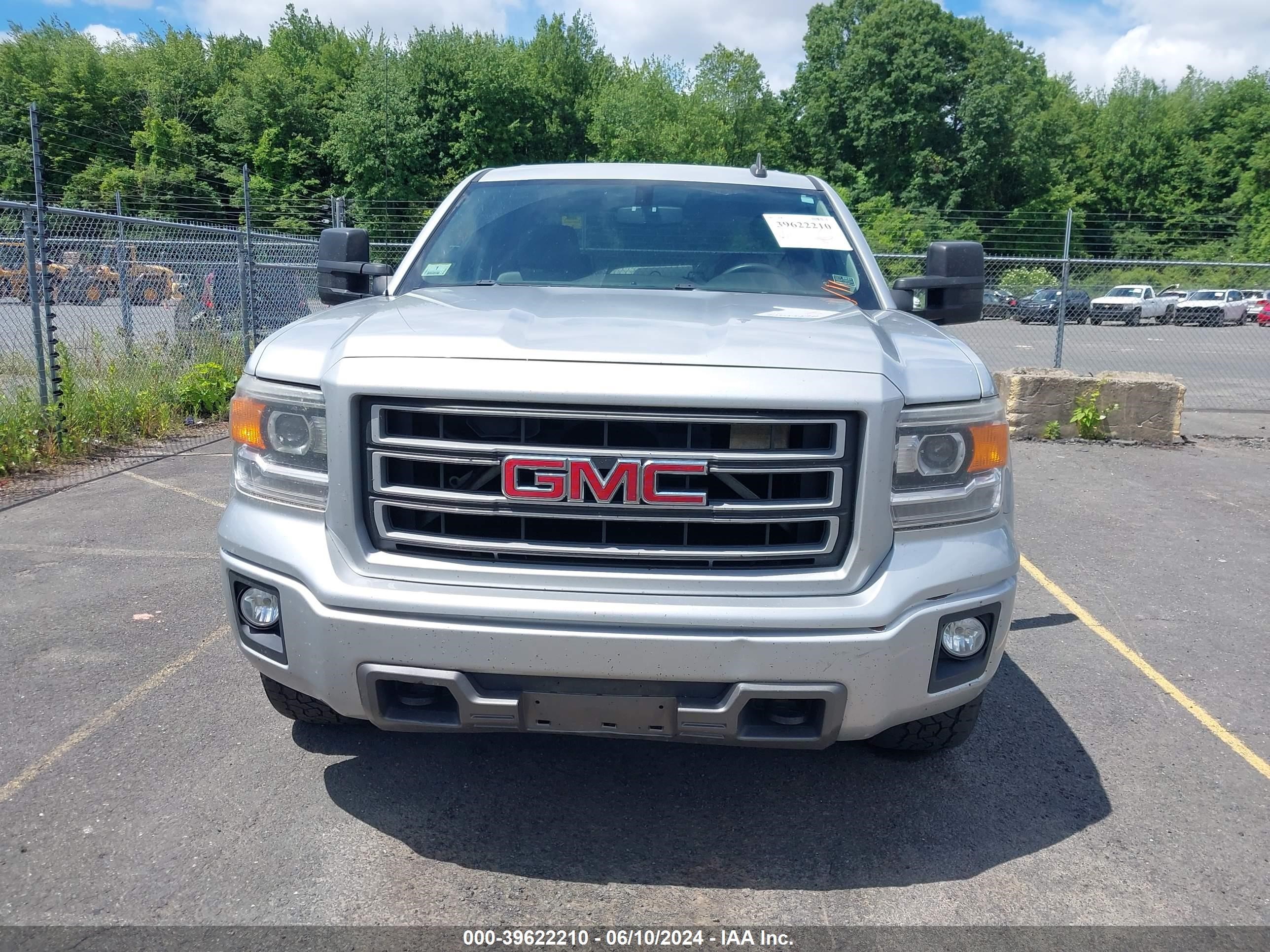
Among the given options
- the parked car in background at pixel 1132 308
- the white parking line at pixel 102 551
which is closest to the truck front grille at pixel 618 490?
the white parking line at pixel 102 551

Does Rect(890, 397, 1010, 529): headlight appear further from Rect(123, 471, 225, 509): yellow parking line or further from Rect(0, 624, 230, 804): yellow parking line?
Rect(123, 471, 225, 509): yellow parking line

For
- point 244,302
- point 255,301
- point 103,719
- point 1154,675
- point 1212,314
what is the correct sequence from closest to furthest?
point 103,719
point 1154,675
point 244,302
point 255,301
point 1212,314

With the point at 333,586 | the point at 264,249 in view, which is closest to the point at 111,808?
the point at 333,586

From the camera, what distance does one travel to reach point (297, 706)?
10.3 feet

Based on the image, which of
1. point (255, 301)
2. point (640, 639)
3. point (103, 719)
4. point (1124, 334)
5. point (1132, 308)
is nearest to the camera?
point (640, 639)

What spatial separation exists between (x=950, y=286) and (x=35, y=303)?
7100 mm

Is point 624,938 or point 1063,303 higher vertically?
point 1063,303

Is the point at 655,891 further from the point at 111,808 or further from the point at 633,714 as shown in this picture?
the point at 111,808

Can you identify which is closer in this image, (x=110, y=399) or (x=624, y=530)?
(x=624, y=530)

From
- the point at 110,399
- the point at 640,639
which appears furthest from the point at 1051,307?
the point at 640,639

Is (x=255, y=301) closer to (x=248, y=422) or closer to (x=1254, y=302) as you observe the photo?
(x=248, y=422)

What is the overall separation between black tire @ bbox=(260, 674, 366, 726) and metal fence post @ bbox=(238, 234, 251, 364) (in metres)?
8.56

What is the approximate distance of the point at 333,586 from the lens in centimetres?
249

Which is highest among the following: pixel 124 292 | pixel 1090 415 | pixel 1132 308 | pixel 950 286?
pixel 950 286
